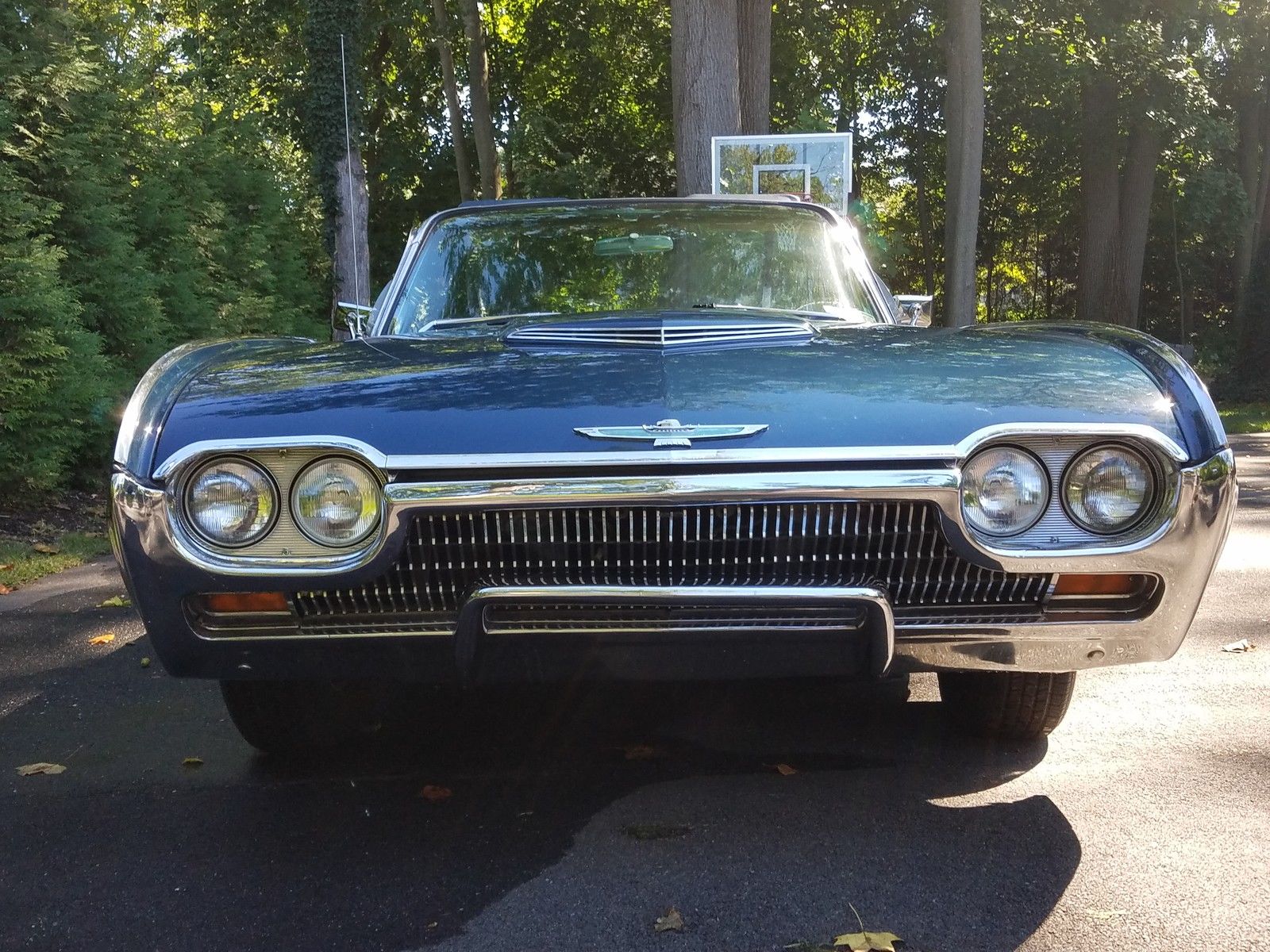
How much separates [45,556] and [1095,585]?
5853mm

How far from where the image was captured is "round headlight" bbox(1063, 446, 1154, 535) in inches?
92.2

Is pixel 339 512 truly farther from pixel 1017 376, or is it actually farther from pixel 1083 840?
pixel 1083 840

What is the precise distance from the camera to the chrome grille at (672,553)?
229 centimetres

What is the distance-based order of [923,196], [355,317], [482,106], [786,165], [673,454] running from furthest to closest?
[923,196] → [482,106] → [786,165] → [355,317] → [673,454]

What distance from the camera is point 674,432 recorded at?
2.28 m

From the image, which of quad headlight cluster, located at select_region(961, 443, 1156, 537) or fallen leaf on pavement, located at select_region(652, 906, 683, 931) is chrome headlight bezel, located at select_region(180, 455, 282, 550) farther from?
quad headlight cluster, located at select_region(961, 443, 1156, 537)

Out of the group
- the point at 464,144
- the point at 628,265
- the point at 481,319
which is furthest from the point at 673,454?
the point at 464,144

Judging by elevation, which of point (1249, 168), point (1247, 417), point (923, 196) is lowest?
point (1247, 417)

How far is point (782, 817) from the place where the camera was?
9.00ft

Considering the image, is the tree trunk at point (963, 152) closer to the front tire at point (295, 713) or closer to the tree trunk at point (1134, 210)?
the tree trunk at point (1134, 210)

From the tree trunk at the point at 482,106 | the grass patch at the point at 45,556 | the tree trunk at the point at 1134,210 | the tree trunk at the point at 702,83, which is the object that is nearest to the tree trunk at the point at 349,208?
the tree trunk at the point at 702,83

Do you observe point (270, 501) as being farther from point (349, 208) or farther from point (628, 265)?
point (349, 208)

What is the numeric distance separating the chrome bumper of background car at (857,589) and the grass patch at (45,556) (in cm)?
404

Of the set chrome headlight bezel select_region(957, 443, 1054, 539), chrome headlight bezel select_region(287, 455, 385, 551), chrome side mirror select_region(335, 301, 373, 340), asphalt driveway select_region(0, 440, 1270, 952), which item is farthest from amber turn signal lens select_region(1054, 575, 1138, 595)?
chrome side mirror select_region(335, 301, 373, 340)
